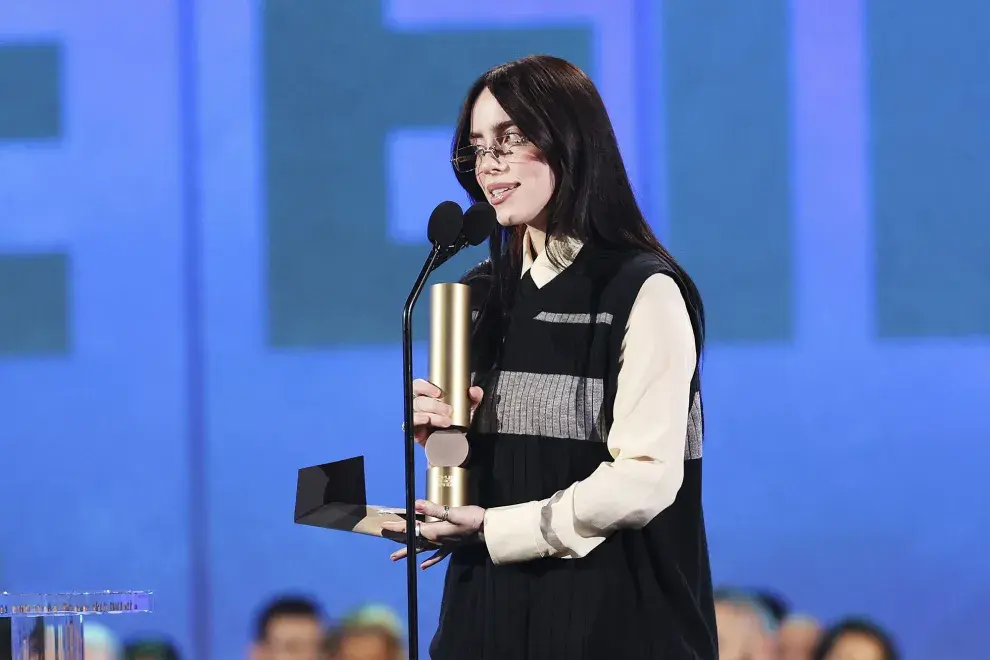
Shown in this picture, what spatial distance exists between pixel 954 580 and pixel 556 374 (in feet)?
7.15

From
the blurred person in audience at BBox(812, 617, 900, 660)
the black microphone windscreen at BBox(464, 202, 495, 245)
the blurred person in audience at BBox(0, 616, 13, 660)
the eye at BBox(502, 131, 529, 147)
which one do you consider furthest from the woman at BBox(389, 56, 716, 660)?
the blurred person in audience at BBox(812, 617, 900, 660)

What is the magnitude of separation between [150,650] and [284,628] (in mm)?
400

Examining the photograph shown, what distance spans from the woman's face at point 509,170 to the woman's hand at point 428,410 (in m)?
0.29

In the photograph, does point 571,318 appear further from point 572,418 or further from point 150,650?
point 150,650

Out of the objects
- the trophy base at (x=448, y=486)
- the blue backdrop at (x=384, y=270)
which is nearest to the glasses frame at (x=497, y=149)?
the trophy base at (x=448, y=486)

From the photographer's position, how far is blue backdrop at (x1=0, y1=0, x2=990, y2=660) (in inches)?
129

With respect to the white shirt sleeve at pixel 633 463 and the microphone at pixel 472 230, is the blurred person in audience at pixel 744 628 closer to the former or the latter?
the white shirt sleeve at pixel 633 463

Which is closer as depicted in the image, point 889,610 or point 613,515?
point 613,515

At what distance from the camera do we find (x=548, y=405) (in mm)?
1623

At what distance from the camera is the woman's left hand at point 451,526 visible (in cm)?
153

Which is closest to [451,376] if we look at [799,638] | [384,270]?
[384,270]

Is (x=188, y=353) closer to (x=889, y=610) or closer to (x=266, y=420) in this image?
(x=266, y=420)

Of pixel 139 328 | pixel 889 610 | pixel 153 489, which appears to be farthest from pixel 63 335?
pixel 889 610

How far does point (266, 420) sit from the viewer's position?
3.37 m
